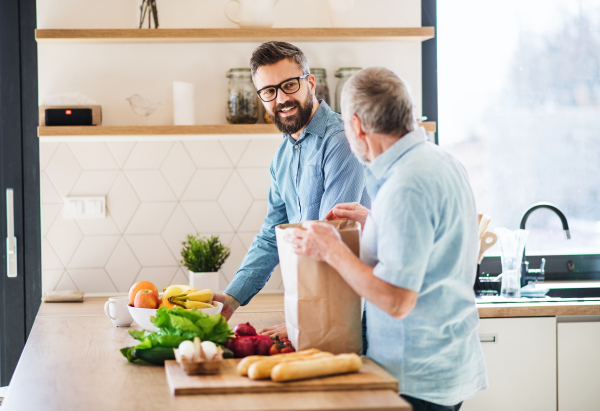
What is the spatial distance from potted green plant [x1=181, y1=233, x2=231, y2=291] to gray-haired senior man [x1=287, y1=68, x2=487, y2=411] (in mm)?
1248

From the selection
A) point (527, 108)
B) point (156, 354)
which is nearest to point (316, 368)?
point (156, 354)

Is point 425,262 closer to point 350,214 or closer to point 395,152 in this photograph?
point 395,152

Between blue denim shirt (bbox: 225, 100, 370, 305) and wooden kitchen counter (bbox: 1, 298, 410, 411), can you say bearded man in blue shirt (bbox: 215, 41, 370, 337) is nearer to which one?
blue denim shirt (bbox: 225, 100, 370, 305)

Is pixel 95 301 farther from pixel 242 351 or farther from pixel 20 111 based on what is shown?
pixel 242 351

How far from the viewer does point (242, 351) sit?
139cm

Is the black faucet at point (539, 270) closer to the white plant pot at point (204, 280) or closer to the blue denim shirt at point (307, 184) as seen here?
the blue denim shirt at point (307, 184)

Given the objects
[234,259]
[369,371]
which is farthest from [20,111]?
[369,371]

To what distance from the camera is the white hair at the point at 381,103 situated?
4.13ft

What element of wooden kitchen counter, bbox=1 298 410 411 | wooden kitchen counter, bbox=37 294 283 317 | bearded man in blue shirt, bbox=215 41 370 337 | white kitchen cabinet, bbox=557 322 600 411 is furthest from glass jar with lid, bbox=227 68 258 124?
white kitchen cabinet, bbox=557 322 600 411

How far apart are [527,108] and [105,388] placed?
7.74 ft

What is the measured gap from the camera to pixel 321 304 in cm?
134

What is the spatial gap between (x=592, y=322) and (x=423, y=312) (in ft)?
4.34

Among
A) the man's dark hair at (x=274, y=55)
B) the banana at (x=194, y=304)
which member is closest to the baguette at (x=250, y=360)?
the banana at (x=194, y=304)

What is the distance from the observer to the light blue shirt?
1.20 meters
